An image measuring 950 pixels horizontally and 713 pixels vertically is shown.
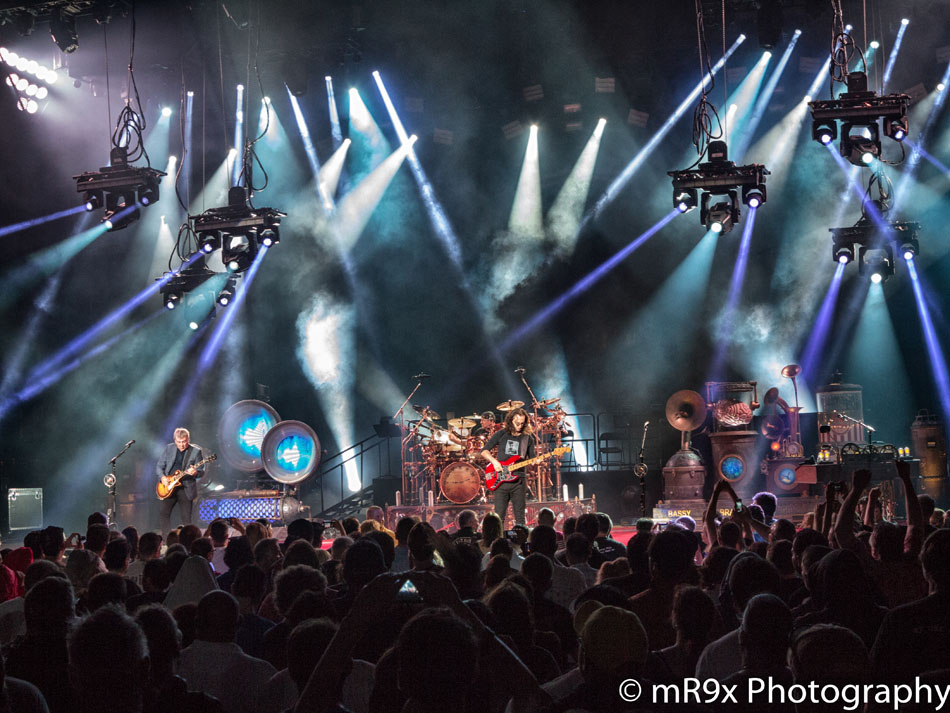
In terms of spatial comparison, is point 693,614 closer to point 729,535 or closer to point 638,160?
point 729,535

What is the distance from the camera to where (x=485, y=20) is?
15469mm

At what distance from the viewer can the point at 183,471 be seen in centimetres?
1119

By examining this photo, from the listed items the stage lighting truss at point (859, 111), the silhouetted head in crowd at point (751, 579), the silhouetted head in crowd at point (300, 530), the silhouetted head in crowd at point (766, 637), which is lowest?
the silhouetted head in crowd at point (766, 637)

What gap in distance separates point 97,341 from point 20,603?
38.8 feet

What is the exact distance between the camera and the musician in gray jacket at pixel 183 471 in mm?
11133

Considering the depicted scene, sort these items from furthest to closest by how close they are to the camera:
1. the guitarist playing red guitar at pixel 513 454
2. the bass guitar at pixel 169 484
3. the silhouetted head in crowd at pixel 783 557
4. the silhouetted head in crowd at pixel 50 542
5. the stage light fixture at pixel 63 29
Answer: the stage light fixture at pixel 63 29
the bass guitar at pixel 169 484
the guitarist playing red guitar at pixel 513 454
the silhouetted head in crowd at pixel 50 542
the silhouetted head in crowd at pixel 783 557

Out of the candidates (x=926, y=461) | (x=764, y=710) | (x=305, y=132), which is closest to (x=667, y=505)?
(x=926, y=461)

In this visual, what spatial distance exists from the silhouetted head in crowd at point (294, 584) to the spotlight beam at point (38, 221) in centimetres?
1238

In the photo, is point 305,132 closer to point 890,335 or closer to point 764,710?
point 890,335

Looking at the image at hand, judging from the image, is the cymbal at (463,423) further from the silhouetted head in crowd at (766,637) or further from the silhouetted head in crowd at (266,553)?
the silhouetted head in crowd at (766,637)

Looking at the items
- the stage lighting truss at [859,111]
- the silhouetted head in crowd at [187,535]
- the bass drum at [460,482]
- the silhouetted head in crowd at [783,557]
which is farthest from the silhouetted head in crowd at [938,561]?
the bass drum at [460,482]

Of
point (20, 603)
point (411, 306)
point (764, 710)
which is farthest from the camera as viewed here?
point (411, 306)

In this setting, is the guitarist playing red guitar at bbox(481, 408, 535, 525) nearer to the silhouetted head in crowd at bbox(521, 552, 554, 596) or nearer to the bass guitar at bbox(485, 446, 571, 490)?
the bass guitar at bbox(485, 446, 571, 490)

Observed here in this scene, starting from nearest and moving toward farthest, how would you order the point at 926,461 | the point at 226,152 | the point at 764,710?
the point at 764,710 → the point at 926,461 → the point at 226,152
